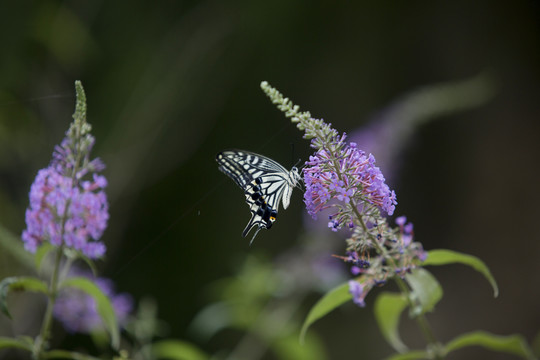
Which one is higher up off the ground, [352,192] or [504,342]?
[352,192]

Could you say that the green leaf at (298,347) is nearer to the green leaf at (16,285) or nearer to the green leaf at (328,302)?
the green leaf at (328,302)

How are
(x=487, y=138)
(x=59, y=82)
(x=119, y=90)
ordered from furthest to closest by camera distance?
(x=487, y=138) < (x=119, y=90) < (x=59, y=82)

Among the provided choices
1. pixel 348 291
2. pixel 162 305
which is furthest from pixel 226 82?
pixel 348 291

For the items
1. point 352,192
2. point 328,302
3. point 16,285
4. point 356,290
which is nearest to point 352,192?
point 352,192

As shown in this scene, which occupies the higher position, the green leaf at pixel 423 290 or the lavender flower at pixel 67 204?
the green leaf at pixel 423 290

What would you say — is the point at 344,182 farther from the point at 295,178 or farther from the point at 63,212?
the point at 63,212

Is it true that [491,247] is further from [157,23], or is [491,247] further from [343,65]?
[157,23]

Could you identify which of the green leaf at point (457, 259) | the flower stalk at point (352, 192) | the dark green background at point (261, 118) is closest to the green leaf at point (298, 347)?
the green leaf at point (457, 259)
